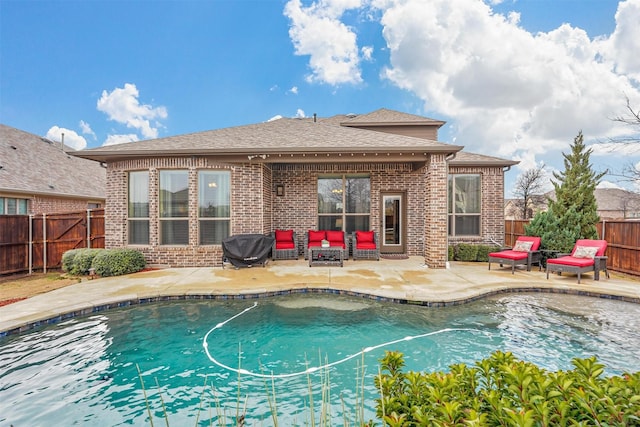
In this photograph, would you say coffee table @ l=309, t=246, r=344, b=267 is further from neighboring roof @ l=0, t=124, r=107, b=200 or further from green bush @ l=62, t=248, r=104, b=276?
neighboring roof @ l=0, t=124, r=107, b=200

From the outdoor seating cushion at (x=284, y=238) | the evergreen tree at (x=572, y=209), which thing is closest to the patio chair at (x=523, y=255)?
the evergreen tree at (x=572, y=209)

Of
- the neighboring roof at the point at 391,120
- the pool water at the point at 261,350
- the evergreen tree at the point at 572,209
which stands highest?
the neighboring roof at the point at 391,120

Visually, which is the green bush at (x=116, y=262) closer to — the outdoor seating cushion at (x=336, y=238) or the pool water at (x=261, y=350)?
the pool water at (x=261, y=350)

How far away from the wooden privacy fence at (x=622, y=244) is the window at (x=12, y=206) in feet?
63.2

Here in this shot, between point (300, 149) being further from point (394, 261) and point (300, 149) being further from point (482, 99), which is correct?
point (482, 99)

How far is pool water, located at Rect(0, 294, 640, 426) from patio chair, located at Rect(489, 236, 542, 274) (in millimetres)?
1908

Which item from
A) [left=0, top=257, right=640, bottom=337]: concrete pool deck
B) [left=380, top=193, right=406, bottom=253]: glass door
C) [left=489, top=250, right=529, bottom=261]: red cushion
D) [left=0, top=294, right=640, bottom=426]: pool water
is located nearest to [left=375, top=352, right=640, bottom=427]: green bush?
[left=0, top=294, right=640, bottom=426]: pool water

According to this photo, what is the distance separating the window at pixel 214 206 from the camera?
8.52 m

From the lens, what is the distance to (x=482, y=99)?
17.0 metres

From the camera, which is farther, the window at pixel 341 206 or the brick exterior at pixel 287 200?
the window at pixel 341 206

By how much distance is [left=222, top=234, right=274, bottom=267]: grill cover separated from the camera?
788cm

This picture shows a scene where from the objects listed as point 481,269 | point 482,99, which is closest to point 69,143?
point 481,269

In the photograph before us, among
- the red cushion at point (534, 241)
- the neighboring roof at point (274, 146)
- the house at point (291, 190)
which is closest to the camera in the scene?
the neighboring roof at point (274, 146)

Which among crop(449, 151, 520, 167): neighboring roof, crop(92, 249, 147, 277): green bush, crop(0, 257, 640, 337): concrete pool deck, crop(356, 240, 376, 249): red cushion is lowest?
crop(0, 257, 640, 337): concrete pool deck
